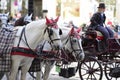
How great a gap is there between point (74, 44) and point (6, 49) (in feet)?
5.53

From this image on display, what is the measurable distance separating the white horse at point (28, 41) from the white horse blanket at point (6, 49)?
74 mm

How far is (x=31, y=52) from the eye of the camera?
682cm

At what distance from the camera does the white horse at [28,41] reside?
6.62 meters

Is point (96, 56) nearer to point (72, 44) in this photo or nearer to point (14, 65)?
point (72, 44)

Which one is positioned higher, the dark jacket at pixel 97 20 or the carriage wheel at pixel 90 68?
the dark jacket at pixel 97 20

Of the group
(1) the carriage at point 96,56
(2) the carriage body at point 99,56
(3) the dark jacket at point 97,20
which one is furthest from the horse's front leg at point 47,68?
(3) the dark jacket at point 97,20

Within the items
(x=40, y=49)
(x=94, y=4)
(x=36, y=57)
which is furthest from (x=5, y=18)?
(x=94, y=4)

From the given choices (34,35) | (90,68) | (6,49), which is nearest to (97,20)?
(90,68)

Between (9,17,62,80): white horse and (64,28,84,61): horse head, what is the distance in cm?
125

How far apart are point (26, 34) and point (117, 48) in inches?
144

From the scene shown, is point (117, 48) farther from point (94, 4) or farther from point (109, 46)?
point (94, 4)

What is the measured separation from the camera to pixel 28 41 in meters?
6.79

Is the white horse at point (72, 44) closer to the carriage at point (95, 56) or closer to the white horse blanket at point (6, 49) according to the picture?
the white horse blanket at point (6, 49)

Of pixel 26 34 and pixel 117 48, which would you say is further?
pixel 117 48
